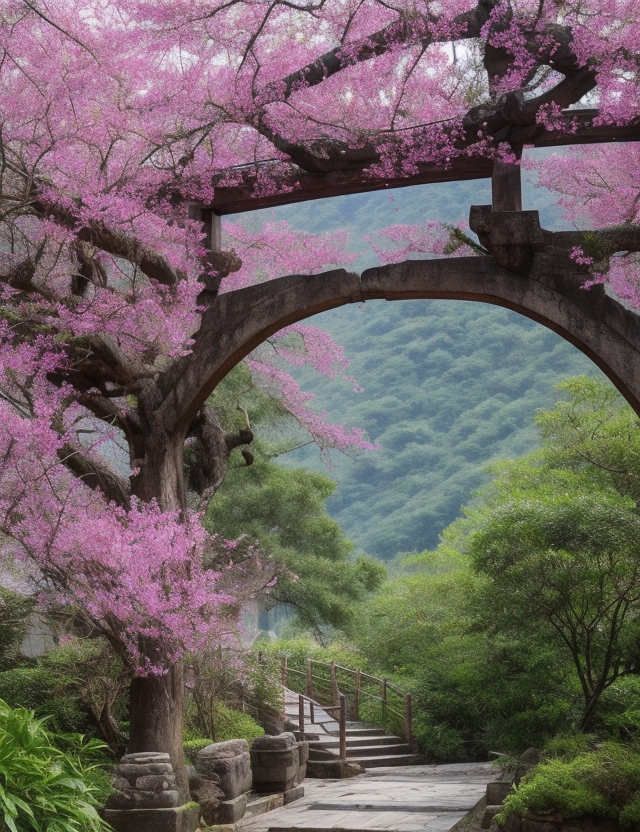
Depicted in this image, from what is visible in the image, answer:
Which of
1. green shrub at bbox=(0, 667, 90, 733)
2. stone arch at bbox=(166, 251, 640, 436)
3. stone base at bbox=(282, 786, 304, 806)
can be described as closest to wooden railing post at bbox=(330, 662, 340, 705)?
stone base at bbox=(282, 786, 304, 806)

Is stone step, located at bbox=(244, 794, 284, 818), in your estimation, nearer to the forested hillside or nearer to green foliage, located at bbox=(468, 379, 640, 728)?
green foliage, located at bbox=(468, 379, 640, 728)

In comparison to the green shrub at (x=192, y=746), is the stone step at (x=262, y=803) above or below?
below

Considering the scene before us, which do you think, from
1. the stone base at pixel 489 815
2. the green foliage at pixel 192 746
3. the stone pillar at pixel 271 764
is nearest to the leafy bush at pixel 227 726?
the stone pillar at pixel 271 764

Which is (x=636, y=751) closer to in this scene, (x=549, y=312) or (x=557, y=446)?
(x=549, y=312)

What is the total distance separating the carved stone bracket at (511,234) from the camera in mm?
6879

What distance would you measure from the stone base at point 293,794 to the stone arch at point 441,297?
3969mm

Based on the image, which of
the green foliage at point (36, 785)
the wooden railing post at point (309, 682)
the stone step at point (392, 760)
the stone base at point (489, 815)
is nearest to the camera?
the green foliage at point (36, 785)

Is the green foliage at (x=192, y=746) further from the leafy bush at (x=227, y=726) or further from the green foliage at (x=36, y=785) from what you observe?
the green foliage at (x=36, y=785)

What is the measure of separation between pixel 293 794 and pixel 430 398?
35161mm

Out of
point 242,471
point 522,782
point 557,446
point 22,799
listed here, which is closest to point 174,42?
point 22,799

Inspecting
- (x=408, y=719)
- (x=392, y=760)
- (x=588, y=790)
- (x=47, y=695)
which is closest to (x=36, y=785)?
(x=588, y=790)

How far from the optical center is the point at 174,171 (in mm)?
7977

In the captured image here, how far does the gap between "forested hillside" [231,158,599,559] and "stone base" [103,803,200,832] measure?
103ft

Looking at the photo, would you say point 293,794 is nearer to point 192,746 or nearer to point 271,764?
point 271,764
